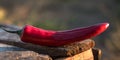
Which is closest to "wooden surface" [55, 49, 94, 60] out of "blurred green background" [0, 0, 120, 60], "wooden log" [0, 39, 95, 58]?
"wooden log" [0, 39, 95, 58]

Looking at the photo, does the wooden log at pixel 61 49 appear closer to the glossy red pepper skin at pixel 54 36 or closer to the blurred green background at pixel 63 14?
the glossy red pepper skin at pixel 54 36

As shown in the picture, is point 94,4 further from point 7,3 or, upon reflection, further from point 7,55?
point 7,55

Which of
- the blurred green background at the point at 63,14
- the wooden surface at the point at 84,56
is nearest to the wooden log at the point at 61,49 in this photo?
the wooden surface at the point at 84,56

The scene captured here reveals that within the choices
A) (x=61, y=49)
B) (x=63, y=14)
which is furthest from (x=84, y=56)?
(x=63, y=14)

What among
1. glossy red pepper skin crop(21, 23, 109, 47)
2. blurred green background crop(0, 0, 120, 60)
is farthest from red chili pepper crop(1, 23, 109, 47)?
blurred green background crop(0, 0, 120, 60)

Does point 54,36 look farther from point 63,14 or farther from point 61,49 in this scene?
point 63,14

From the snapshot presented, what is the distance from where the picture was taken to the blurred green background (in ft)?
17.7

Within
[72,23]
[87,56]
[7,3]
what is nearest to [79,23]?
[72,23]

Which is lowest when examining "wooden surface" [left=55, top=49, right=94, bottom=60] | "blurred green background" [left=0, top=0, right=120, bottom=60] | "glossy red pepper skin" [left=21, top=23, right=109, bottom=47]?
"wooden surface" [left=55, top=49, right=94, bottom=60]

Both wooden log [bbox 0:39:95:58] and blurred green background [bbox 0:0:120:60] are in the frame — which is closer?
wooden log [bbox 0:39:95:58]

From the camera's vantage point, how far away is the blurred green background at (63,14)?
213 inches

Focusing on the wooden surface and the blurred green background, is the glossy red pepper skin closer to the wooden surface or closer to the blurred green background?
the wooden surface

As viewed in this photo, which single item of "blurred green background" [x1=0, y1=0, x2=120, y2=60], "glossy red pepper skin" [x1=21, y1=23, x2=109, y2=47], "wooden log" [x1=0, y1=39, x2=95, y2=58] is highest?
"blurred green background" [x1=0, y1=0, x2=120, y2=60]

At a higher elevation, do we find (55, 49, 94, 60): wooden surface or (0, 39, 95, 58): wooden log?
(0, 39, 95, 58): wooden log
